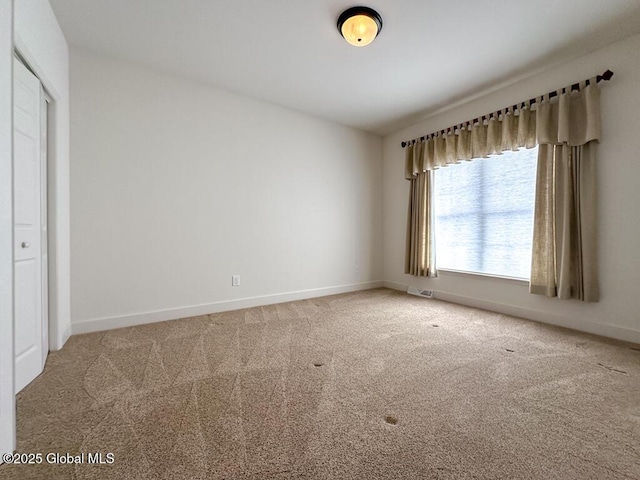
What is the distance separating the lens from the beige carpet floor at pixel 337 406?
3.61 feet

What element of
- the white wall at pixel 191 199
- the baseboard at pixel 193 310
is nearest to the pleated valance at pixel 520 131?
the white wall at pixel 191 199

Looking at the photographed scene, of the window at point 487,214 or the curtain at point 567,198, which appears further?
the window at point 487,214

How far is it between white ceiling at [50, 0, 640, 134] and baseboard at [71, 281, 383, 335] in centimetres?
257

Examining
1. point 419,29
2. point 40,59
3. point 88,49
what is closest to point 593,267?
point 419,29

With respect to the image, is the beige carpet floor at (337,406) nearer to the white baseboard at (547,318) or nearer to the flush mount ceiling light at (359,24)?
the white baseboard at (547,318)

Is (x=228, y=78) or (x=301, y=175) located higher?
(x=228, y=78)

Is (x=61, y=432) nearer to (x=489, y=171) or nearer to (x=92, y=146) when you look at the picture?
(x=92, y=146)

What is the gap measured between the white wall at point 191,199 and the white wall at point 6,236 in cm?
153

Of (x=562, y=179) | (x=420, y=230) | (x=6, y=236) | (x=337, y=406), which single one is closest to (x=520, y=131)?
(x=562, y=179)

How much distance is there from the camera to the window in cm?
304

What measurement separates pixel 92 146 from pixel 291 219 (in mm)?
2225

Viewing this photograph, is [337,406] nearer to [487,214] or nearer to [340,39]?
[340,39]

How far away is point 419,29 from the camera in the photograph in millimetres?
2271

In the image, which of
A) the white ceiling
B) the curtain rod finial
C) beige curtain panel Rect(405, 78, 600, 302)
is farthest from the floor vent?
the curtain rod finial
